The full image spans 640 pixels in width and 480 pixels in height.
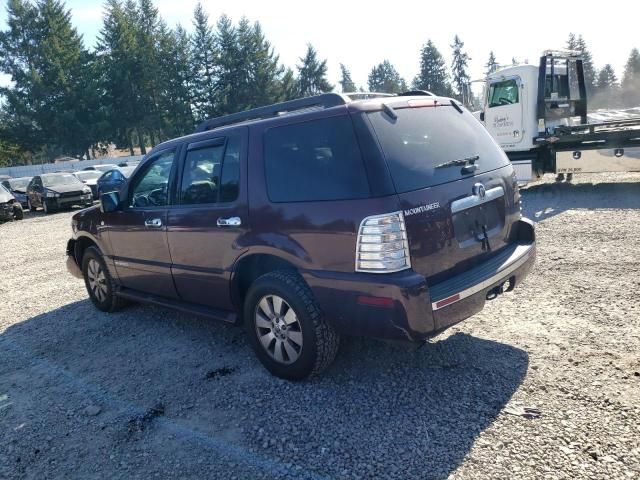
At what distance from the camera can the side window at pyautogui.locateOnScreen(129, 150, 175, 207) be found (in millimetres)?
4691

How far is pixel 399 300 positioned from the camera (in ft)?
9.87

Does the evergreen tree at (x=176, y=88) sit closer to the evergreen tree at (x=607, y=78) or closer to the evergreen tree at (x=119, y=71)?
the evergreen tree at (x=119, y=71)

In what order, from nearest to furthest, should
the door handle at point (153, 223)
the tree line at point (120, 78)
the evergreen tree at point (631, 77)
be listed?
the door handle at point (153, 223), the tree line at point (120, 78), the evergreen tree at point (631, 77)

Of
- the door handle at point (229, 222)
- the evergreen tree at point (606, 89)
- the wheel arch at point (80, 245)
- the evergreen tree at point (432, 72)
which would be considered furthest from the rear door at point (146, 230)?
the evergreen tree at point (606, 89)

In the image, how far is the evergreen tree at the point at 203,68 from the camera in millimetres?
56531

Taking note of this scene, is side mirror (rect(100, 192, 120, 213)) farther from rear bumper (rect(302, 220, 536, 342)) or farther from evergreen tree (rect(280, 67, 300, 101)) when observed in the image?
evergreen tree (rect(280, 67, 300, 101))

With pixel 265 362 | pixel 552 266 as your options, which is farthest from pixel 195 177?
pixel 552 266

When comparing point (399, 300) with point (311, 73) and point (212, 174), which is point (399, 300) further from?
point (311, 73)

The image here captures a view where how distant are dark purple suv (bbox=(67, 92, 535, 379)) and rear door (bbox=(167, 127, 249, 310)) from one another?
0.04 feet

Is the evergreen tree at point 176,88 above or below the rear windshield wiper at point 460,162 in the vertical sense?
above

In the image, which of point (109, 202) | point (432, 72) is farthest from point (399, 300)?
point (432, 72)

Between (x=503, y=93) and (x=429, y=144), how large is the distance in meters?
9.97

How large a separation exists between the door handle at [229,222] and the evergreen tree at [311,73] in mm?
68699

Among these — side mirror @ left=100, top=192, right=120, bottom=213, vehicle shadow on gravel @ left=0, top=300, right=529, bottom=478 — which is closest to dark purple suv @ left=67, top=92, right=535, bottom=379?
vehicle shadow on gravel @ left=0, top=300, right=529, bottom=478
